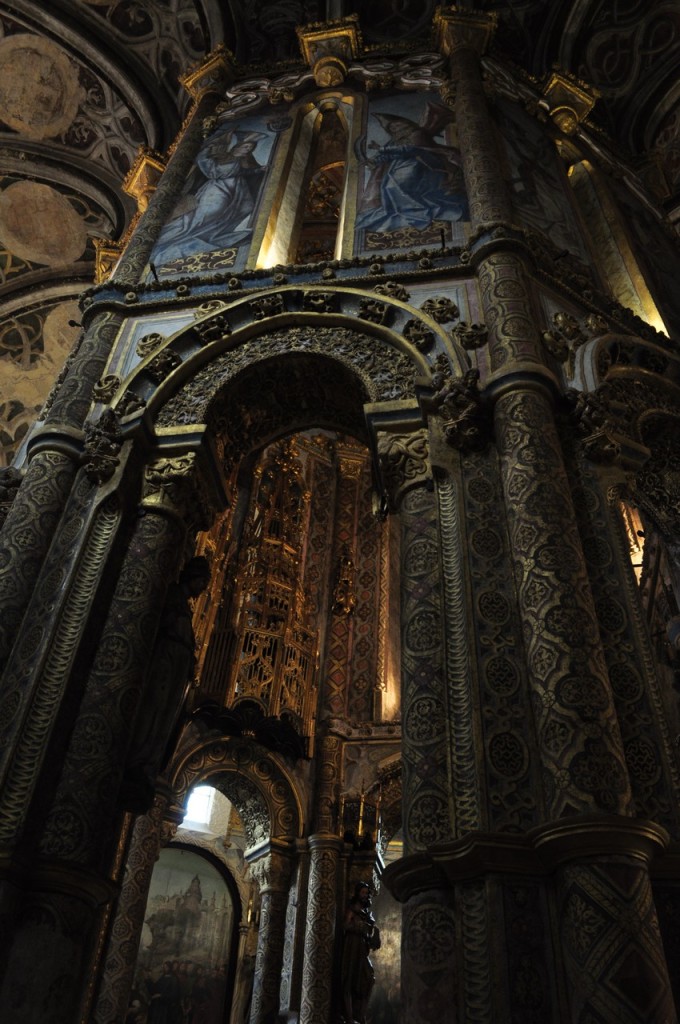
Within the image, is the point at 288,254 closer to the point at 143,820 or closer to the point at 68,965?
the point at 143,820

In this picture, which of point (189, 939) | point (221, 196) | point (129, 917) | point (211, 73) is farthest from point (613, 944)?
point (189, 939)

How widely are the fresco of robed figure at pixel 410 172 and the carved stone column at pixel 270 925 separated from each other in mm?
7729

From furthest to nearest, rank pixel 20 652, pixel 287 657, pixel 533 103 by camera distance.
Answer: pixel 287 657 → pixel 533 103 → pixel 20 652

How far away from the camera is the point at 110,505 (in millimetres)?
5938

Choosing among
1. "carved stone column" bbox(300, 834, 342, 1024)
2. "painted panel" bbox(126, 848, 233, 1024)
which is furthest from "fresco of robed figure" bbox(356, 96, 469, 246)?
"painted panel" bbox(126, 848, 233, 1024)

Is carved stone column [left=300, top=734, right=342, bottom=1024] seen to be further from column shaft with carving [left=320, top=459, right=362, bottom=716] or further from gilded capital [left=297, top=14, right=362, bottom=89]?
gilded capital [left=297, top=14, right=362, bottom=89]

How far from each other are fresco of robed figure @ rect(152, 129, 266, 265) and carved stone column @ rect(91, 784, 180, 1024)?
5.99 metres

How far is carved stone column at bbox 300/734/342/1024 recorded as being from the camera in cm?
906

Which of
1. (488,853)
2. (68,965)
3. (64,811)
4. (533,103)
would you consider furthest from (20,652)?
(533,103)

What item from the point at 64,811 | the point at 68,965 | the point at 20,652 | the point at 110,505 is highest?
the point at 110,505

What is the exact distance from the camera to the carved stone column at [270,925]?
9.38m

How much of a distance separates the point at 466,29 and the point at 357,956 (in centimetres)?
1194

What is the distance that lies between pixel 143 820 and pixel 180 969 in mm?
5993

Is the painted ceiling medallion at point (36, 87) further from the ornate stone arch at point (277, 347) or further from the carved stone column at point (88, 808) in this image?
the carved stone column at point (88, 808)
